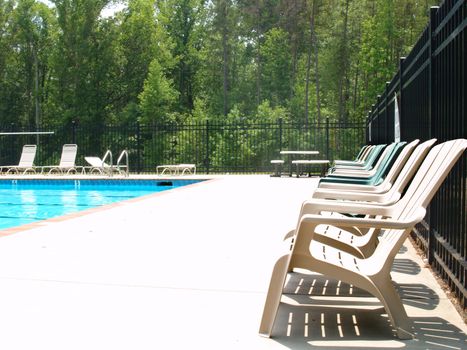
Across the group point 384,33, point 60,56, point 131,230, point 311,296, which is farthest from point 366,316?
point 60,56

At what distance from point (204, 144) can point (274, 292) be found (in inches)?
991

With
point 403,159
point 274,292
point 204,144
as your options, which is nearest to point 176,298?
point 274,292

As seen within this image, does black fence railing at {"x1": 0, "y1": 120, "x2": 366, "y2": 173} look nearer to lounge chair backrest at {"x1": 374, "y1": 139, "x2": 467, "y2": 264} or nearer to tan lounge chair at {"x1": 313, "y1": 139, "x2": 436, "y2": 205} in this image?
tan lounge chair at {"x1": 313, "y1": 139, "x2": 436, "y2": 205}

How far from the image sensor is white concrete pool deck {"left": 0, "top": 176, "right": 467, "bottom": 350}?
2625 millimetres

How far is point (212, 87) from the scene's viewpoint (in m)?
42.3

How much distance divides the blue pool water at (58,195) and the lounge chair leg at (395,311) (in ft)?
26.2

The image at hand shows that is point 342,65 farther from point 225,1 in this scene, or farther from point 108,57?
point 108,57

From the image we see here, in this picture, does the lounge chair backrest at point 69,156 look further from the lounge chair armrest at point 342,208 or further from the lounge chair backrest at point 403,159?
the lounge chair armrest at point 342,208

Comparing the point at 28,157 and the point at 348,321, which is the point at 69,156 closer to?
the point at 28,157

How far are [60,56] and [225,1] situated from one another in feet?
38.0

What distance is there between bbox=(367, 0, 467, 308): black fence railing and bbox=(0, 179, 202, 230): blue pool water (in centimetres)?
708

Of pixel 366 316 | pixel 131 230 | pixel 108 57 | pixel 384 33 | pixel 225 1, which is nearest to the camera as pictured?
pixel 366 316

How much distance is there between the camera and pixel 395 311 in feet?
8.63

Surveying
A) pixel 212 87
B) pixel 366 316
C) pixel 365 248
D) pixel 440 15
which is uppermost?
pixel 212 87
